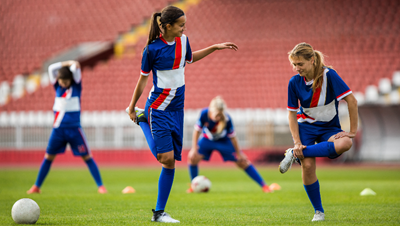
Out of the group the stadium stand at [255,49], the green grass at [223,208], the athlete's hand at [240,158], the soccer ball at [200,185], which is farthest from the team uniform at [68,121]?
the stadium stand at [255,49]

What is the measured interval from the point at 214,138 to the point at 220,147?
0.22 meters

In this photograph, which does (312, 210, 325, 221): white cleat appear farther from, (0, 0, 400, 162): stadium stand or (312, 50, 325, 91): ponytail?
(0, 0, 400, 162): stadium stand

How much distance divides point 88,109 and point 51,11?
8533mm

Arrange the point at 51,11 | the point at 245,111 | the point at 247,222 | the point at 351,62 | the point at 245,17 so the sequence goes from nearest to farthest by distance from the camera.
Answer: the point at 247,222 < the point at 245,111 < the point at 351,62 < the point at 245,17 < the point at 51,11

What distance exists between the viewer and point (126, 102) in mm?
21531

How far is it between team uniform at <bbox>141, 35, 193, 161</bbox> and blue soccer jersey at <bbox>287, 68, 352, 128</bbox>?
3.89 feet

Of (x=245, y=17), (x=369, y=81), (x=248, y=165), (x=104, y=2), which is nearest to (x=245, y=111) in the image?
(x=369, y=81)

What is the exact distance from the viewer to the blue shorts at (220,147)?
8719 mm

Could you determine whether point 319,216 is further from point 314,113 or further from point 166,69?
point 166,69

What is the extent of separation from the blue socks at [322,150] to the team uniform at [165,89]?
1367 millimetres

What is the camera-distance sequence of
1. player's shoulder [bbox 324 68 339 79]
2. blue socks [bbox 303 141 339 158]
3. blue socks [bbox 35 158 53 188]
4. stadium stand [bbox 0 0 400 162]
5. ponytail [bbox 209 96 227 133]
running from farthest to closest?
stadium stand [bbox 0 0 400 162], ponytail [bbox 209 96 227 133], blue socks [bbox 35 158 53 188], player's shoulder [bbox 324 68 339 79], blue socks [bbox 303 141 339 158]

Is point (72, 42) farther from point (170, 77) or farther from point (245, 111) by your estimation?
point (170, 77)

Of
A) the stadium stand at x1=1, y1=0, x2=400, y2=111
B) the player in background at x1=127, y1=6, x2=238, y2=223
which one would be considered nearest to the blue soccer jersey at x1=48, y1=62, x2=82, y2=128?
the player in background at x1=127, y1=6, x2=238, y2=223

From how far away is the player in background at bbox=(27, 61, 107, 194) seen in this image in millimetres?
8227
